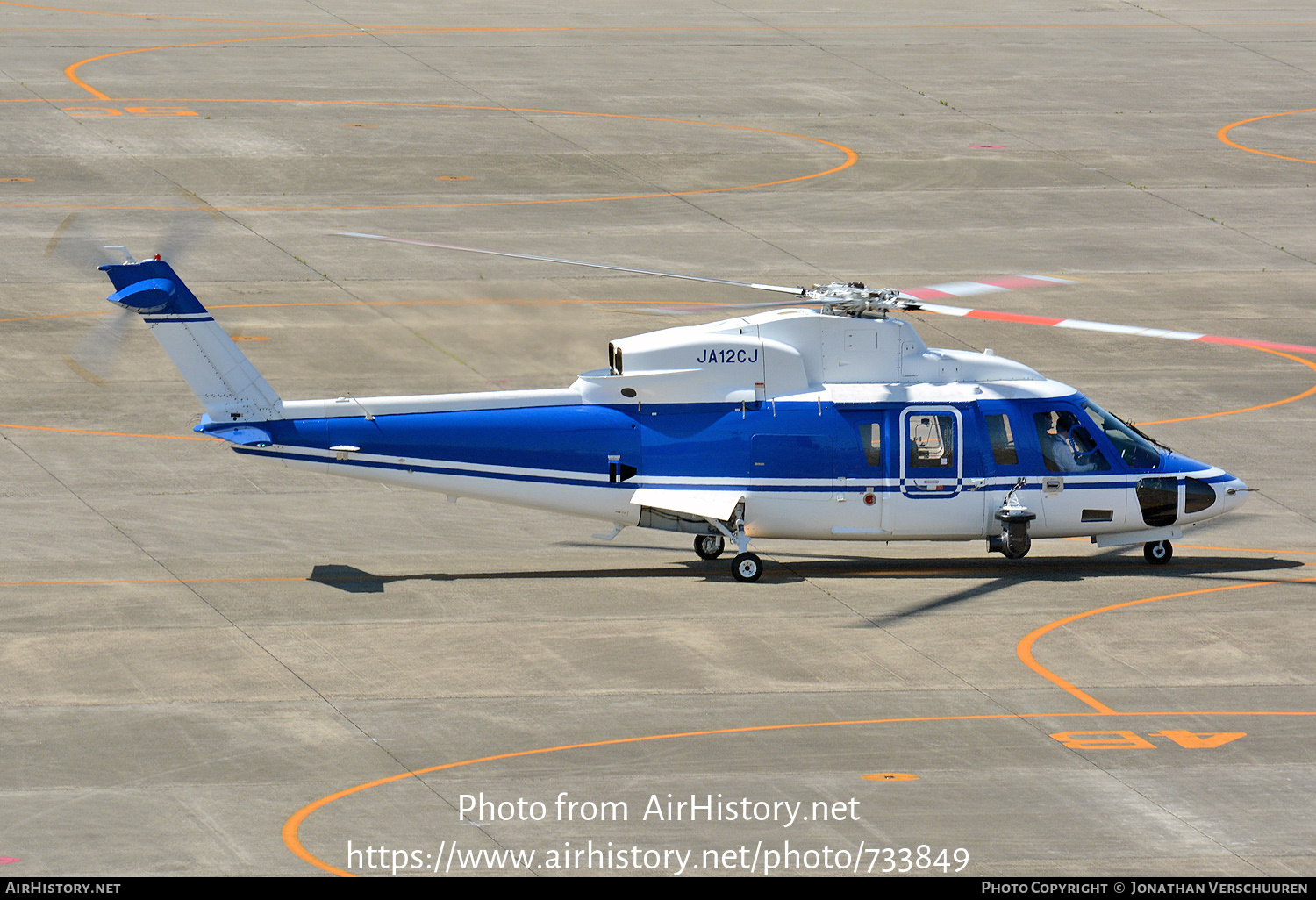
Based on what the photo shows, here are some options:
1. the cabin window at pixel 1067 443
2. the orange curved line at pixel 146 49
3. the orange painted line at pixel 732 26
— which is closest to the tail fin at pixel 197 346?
the cabin window at pixel 1067 443

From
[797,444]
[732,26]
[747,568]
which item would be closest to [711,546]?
[747,568]

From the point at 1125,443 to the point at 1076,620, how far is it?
396cm

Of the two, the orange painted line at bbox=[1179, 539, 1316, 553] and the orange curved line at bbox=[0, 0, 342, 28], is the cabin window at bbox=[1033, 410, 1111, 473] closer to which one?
the orange painted line at bbox=[1179, 539, 1316, 553]

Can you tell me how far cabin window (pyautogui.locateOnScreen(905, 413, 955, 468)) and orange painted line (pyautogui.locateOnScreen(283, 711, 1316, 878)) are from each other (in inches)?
250

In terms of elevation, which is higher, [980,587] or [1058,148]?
[1058,148]

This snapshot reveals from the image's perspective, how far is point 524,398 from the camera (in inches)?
1171

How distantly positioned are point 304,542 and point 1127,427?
47.0ft

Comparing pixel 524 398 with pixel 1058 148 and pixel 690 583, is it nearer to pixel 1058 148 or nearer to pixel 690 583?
pixel 690 583

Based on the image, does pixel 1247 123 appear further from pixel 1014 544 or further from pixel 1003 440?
pixel 1014 544

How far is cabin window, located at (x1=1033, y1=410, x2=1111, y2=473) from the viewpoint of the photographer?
30453mm

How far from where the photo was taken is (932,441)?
30203mm

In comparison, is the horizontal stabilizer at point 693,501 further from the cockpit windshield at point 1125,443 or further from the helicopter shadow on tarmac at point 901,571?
the cockpit windshield at point 1125,443

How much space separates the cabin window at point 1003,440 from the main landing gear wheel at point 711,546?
15.9ft
